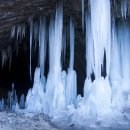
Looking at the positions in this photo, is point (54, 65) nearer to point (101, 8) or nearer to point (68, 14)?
point (68, 14)

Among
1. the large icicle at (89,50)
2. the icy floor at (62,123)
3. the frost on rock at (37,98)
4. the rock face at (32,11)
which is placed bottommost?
the icy floor at (62,123)

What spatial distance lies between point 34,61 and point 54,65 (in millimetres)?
3264

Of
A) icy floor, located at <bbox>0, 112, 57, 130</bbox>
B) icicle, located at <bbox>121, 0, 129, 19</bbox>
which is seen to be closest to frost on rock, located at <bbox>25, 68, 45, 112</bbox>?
icy floor, located at <bbox>0, 112, 57, 130</bbox>

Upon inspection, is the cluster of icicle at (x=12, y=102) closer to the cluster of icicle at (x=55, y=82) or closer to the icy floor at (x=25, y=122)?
the cluster of icicle at (x=55, y=82)

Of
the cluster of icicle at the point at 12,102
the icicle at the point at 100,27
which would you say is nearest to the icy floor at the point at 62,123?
the icicle at the point at 100,27

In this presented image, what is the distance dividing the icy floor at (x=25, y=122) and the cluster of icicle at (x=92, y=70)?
0.63 metres

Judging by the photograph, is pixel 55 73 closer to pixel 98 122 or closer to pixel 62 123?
pixel 62 123

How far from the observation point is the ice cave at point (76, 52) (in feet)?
26.8

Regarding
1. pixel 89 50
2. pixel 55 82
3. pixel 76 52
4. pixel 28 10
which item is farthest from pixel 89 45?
pixel 76 52

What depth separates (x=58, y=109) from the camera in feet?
30.2

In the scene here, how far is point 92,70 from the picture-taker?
964cm

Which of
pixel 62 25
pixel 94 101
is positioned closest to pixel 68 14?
pixel 62 25

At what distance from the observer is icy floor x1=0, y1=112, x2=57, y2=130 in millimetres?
7824

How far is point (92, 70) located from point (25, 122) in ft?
8.29
